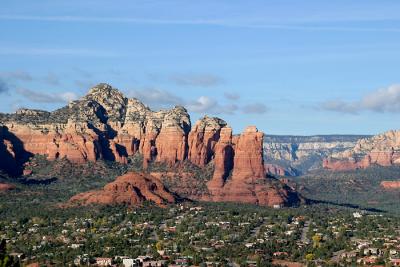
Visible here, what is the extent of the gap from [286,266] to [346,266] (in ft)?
30.3

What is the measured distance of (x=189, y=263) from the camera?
655 feet

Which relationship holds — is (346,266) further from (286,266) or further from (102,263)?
(102,263)

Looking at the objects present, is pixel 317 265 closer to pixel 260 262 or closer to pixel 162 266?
pixel 260 262

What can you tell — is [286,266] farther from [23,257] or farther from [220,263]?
[23,257]

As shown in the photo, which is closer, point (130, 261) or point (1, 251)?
point (1, 251)

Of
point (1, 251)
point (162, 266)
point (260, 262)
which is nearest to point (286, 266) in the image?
point (260, 262)

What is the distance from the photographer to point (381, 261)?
199750mm

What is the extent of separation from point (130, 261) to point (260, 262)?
2016 centimetres

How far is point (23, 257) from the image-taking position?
643ft

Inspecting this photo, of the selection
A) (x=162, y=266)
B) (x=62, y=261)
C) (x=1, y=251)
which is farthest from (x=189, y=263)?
(x=1, y=251)

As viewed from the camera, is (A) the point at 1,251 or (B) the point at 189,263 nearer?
(A) the point at 1,251

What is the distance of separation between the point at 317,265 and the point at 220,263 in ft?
49.4

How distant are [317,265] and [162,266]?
78.9 ft

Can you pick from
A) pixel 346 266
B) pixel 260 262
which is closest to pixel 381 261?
pixel 346 266
